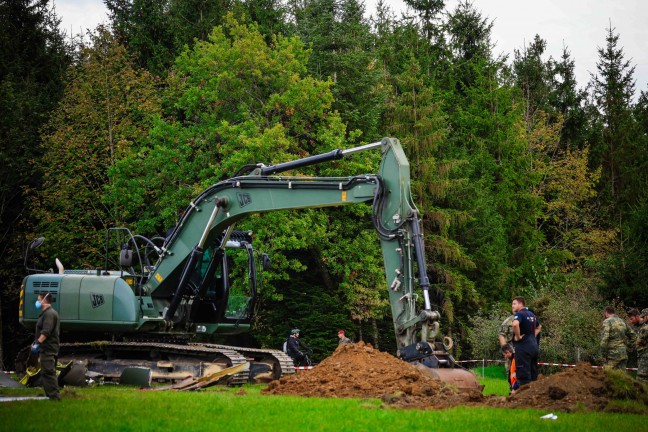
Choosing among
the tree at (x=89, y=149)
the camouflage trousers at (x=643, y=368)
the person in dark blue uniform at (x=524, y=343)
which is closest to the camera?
the person in dark blue uniform at (x=524, y=343)

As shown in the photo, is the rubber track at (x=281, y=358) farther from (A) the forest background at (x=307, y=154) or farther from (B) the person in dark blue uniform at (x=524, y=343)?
(A) the forest background at (x=307, y=154)

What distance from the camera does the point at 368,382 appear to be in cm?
1502

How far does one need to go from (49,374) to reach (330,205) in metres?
6.20

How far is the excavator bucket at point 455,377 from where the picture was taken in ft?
47.9

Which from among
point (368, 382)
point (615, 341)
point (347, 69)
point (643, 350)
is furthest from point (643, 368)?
point (347, 69)

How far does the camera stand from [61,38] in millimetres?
43312

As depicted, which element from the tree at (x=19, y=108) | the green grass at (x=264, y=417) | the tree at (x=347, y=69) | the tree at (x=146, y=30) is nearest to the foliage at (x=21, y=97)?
the tree at (x=19, y=108)

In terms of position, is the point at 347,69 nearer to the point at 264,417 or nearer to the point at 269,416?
the point at 269,416

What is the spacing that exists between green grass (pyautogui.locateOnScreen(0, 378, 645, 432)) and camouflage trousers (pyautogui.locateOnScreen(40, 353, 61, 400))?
0.98 feet

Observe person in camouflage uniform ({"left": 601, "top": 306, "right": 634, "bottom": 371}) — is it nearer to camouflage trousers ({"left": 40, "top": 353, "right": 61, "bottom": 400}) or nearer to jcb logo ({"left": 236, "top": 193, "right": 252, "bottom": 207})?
jcb logo ({"left": 236, "top": 193, "right": 252, "bottom": 207})

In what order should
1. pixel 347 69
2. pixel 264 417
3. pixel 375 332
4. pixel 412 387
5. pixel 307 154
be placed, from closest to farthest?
pixel 264 417
pixel 412 387
pixel 307 154
pixel 375 332
pixel 347 69

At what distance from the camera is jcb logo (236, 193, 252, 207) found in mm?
18330

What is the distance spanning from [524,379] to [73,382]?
9.22 m

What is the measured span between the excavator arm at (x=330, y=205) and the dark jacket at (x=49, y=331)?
16.4 ft
